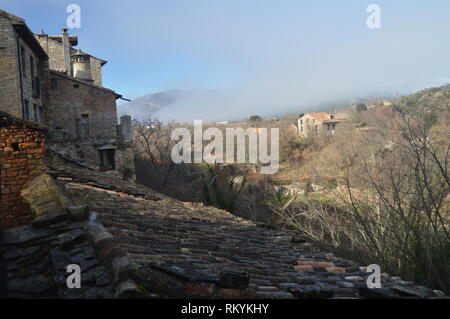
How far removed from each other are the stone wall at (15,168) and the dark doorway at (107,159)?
40.8ft

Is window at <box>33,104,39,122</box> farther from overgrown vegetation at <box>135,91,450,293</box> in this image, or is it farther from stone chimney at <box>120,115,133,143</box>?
overgrown vegetation at <box>135,91,450,293</box>

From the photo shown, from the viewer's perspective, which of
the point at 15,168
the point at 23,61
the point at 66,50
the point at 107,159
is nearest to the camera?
the point at 15,168

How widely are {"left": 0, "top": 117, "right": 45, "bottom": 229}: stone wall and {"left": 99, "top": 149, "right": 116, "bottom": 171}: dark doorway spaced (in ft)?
40.8

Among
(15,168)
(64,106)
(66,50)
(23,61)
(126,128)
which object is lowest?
(15,168)

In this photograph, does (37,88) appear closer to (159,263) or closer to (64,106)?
(64,106)

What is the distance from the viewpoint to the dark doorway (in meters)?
17.6

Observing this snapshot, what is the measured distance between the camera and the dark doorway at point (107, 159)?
17.6m

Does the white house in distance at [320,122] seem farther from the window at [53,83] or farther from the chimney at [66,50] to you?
the window at [53,83]

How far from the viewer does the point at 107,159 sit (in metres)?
18.0

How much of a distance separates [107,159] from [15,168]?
13061 mm

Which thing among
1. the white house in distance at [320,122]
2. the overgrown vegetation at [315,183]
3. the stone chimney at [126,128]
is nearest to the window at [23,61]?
the stone chimney at [126,128]

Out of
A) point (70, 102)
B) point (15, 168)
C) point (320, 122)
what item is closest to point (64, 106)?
point (70, 102)

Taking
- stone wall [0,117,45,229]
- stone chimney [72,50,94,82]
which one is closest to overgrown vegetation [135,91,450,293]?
stone wall [0,117,45,229]

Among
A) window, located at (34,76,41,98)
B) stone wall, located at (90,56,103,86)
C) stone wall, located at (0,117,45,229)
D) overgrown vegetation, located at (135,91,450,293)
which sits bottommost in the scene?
overgrown vegetation, located at (135,91,450,293)
